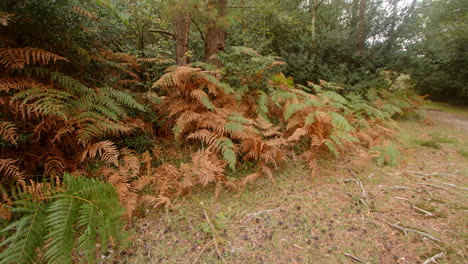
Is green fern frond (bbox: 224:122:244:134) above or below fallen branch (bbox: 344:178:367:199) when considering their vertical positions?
above

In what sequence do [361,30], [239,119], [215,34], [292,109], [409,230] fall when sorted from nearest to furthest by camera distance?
[409,230] < [239,119] < [292,109] < [215,34] < [361,30]

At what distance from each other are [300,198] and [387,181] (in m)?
1.23

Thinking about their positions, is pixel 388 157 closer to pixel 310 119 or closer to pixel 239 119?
pixel 310 119

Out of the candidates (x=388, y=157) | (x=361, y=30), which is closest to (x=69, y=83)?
(x=388, y=157)

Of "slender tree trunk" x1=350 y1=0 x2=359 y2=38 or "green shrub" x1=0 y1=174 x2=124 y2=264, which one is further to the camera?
"slender tree trunk" x1=350 y1=0 x2=359 y2=38

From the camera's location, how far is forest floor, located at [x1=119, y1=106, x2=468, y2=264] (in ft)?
6.21

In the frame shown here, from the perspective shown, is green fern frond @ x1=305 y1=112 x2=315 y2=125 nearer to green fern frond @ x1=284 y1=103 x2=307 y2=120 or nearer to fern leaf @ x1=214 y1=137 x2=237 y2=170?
green fern frond @ x1=284 y1=103 x2=307 y2=120

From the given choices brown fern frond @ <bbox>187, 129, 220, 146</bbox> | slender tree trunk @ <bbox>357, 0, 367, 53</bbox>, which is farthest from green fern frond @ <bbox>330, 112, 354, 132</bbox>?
slender tree trunk @ <bbox>357, 0, 367, 53</bbox>

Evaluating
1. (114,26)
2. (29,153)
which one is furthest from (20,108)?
(114,26)

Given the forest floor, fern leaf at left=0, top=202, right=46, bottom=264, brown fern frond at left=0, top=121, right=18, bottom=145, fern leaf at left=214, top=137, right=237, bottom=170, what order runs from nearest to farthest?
1. fern leaf at left=0, top=202, right=46, bottom=264
2. the forest floor
3. brown fern frond at left=0, top=121, right=18, bottom=145
4. fern leaf at left=214, top=137, right=237, bottom=170

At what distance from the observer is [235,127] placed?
2973 millimetres

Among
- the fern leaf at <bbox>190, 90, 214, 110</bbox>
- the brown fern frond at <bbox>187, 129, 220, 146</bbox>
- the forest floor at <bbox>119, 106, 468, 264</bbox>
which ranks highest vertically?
the fern leaf at <bbox>190, 90, 214, 110</bbox>

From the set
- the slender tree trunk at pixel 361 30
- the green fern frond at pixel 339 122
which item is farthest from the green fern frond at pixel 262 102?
the slender tree trunk at pixel 361 30

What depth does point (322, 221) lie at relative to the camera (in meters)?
2.22
